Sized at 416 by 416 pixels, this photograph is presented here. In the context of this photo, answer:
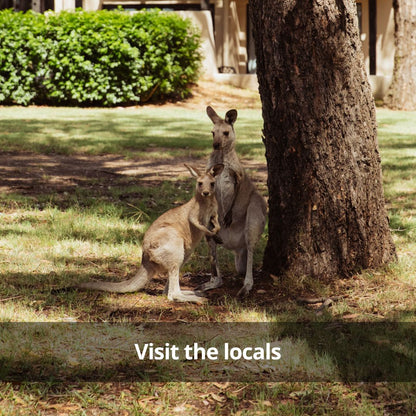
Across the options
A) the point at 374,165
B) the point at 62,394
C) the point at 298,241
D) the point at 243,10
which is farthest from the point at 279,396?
the point at 243,10

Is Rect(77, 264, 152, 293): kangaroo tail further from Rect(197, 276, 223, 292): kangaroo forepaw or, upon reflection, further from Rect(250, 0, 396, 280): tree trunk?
Rect(250, 0, 396, 280): tree trunk

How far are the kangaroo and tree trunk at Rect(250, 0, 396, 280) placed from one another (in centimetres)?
57

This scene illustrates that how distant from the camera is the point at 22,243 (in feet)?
20.8

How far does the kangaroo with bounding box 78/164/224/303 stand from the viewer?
4.90 meters

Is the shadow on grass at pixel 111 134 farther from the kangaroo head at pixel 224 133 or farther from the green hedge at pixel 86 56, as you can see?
the kangaroo head at pixel 224 133

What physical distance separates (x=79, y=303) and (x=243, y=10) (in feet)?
72.9

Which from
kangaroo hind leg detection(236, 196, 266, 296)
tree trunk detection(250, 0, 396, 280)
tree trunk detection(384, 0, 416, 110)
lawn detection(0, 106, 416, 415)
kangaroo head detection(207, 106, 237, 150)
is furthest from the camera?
tree trunk detection(384, 0, 416, 110)

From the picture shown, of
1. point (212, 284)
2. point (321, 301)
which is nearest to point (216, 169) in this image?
point (212, 284)

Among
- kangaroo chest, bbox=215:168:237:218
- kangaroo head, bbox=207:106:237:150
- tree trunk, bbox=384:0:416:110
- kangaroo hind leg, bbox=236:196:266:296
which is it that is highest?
tree trunk, bbox=384:0:416:110

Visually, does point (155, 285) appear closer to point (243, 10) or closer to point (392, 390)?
point (392, 390)

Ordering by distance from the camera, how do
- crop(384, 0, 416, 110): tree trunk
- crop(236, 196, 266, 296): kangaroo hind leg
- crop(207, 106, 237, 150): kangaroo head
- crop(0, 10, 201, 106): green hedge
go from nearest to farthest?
crop(236, 196, 266, 296): kangaroo hind leg → crop(207, 106, 237, 150): kangaroo head → crop(0, 10, 201, 106): green hedge → crop(384, 0, 416, 110): tree trunk

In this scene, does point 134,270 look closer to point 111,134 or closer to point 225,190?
point 225,190

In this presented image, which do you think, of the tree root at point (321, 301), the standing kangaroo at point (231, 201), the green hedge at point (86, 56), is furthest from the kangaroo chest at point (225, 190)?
the green hedge at point (86, 56)

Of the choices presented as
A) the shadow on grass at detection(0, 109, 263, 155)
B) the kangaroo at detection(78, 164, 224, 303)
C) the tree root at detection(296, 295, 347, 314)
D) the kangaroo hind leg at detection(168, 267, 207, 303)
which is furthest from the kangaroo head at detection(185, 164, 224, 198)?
the shadow on grass at detection(0, 109, 263, 155)
